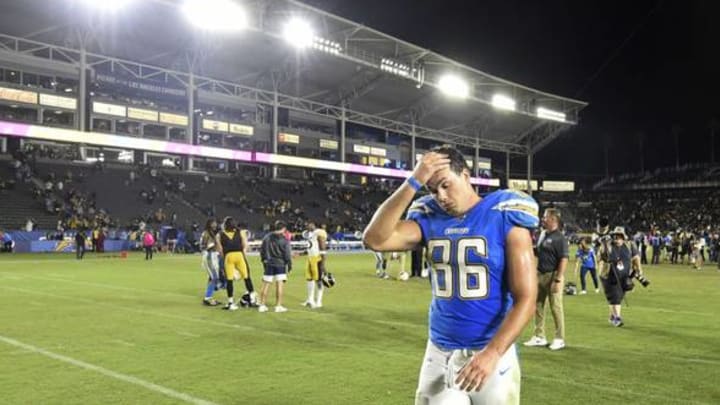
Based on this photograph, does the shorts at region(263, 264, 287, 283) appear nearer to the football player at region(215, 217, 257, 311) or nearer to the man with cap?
the football player at region(215, 217, 257, 311)

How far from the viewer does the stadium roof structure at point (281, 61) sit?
135ft

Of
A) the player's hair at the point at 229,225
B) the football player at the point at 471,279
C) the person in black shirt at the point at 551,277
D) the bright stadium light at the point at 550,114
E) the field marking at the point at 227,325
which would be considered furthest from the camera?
the bright stadium light at the point at 550,114

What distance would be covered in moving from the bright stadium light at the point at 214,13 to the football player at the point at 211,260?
24798mm

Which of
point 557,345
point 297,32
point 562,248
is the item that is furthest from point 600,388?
point 297,32

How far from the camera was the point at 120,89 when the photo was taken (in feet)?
139

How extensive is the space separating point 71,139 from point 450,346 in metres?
42.1

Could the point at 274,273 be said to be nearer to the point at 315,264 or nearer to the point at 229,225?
the point at 315,264

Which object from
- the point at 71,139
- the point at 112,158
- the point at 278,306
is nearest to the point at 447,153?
the point at 278,306

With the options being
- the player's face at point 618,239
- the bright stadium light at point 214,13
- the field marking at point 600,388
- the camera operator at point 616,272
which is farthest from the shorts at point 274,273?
the bright stadium light at point 214,13

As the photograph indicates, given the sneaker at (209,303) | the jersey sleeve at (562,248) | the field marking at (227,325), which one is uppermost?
the jersey sleeve at (562,248)

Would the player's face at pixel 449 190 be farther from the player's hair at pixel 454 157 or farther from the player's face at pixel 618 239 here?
the player's face at pixel 618 239

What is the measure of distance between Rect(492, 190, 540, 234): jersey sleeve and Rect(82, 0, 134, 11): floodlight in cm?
3760

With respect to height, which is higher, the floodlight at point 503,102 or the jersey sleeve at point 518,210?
the floodlight at point 503,102

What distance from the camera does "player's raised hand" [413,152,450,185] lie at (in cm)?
329
